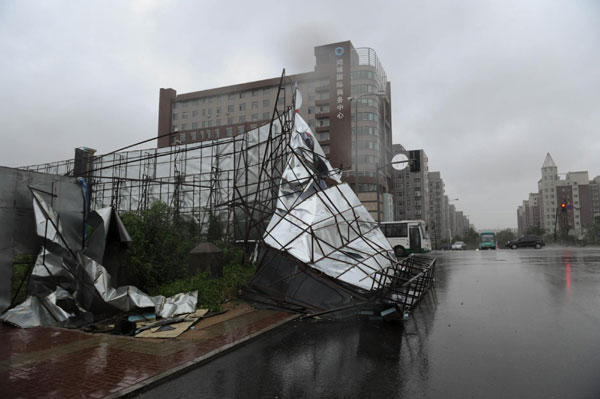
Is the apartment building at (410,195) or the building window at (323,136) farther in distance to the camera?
the apartment building at (410,195)

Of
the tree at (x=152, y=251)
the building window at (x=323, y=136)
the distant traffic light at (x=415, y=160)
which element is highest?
the building window at (x=323, y=136)

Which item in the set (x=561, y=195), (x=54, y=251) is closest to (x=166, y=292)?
(x=54, y=251)

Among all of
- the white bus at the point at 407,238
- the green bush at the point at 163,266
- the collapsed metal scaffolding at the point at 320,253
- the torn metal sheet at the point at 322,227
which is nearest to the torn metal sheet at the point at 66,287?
the green bush at the point at 163,266

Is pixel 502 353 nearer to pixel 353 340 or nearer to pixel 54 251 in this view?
pixel 353 340

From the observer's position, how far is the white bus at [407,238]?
28.3 metres

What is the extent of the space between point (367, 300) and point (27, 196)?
23.9 feet

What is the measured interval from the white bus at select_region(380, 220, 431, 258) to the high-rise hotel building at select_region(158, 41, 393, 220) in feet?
83.3

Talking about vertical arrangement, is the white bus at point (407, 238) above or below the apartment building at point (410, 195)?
below

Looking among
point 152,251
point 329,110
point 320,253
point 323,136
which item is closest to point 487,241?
point 323,136

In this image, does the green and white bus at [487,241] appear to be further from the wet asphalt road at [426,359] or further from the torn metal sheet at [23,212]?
the torn metal sheet at [23,212]

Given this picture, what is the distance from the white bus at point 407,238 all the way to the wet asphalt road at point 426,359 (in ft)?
66.8

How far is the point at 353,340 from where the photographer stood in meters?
5.88

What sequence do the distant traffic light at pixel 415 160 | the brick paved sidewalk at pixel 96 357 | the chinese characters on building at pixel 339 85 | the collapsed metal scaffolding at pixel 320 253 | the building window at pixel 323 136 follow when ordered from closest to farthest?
the brick paved sidewalk at pixel 96 357, the collapsed metal scaffolding at pixel 320 253, the distant traffic light at pixel 415 160, the chinese characters on building at pixel 339 85, the building window at pixel 323 136

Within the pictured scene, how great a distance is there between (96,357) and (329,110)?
5932 centimetres
